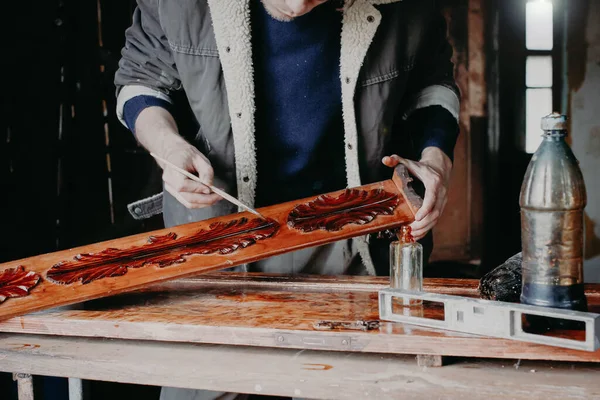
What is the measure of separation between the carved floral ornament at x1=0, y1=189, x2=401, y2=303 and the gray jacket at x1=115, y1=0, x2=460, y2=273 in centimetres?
50

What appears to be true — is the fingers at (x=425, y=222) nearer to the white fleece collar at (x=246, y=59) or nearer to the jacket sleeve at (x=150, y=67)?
the white fleece collar at (x=246, y=59)

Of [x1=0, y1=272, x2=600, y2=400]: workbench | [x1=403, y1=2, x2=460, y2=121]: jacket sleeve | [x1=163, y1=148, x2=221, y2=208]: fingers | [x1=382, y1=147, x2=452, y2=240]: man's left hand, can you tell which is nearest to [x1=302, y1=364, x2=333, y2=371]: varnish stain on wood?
[x1=0, y1=272, x2=600, y2=400]: workbench

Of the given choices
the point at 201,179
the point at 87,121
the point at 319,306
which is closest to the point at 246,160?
the point at 201,179

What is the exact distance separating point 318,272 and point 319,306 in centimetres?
78

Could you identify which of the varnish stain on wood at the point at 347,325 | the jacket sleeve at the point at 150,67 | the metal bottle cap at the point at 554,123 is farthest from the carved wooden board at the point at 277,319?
the jacket sleeve at the point at 150,67

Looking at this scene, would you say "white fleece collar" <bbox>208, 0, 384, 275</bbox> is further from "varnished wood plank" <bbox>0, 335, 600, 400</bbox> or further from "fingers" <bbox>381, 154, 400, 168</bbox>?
"varnished wood plank" <bbox>0, 335, 600, 400</bbox>

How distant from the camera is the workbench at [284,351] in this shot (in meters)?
1.17

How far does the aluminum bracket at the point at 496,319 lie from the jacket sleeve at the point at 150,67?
1242 mm

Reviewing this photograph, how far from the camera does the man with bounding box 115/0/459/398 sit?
2092mm

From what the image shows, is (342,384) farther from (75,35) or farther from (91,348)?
(75,35)

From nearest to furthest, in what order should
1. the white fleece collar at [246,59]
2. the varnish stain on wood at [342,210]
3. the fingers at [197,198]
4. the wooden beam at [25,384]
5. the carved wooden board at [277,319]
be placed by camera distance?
1. the carved wooden board at [277,319]
2. the wooden beam at [25,384]
3. the varnish stain on wood at [342,210]
4. the fingers at [197,198]
5. the white fleece collar at [246,59]

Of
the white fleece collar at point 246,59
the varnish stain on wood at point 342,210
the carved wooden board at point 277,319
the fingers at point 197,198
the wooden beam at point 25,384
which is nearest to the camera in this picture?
the carved wooden board at point 277,319

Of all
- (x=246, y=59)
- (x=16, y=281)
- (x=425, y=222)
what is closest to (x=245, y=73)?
(x=246, y=59)

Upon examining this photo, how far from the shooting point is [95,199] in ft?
10.1
